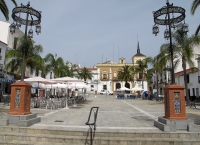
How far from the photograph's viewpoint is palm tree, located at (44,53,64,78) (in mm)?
34844

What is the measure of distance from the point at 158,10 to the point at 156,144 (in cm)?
597

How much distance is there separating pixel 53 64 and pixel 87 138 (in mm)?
30679

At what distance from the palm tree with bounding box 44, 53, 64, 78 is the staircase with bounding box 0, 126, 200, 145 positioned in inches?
1146

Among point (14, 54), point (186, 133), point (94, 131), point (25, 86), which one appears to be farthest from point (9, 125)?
point (14, 54)

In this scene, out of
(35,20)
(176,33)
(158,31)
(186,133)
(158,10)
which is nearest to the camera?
(186,133)

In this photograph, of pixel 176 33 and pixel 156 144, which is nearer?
pixel 156 144

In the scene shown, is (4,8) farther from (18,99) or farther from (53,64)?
(53,64)

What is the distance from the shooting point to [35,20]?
33.0ft

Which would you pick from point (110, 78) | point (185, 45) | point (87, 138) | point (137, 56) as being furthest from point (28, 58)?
point (137, 56)

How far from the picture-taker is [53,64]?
35.3 m

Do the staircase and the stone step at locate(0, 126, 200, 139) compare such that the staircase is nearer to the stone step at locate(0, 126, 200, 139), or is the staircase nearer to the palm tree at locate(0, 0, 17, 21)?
the stone step at locate(0, 126, 200, 139)

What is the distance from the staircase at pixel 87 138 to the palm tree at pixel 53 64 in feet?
95.5

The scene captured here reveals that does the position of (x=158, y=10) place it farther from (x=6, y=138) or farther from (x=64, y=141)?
(x=6, y=138)

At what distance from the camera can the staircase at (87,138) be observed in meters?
5.89
